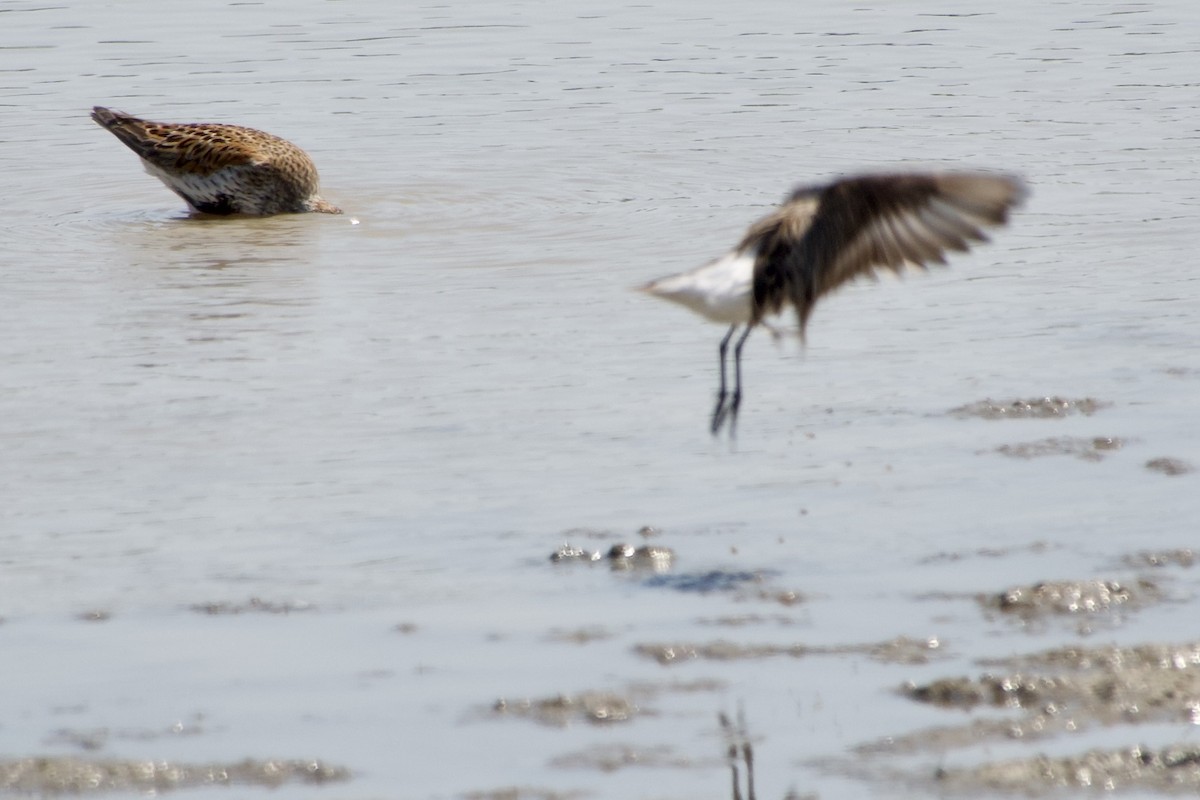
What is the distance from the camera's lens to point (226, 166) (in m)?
12.4

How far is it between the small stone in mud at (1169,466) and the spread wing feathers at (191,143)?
7088 millimetres

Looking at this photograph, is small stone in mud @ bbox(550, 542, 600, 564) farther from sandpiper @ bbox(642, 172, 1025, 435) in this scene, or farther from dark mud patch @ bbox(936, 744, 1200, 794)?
dark mud patch @ bbox(936, 744, 1200, 794)

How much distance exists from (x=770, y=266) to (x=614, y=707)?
2.17 m

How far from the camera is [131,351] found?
342 inches

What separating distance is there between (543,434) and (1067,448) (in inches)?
75.6

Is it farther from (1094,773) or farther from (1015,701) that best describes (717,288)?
(1094,773)

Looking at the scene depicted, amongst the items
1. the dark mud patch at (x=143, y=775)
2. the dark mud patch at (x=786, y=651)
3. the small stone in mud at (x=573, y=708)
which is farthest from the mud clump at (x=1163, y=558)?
the dark mud patch at (x=143, y=775)

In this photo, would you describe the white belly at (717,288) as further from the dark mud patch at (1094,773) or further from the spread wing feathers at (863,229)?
the dark mud patch at (1094,773)

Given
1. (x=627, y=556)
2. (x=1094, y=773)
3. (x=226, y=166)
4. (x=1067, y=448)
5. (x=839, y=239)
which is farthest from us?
(x=226, y=166)

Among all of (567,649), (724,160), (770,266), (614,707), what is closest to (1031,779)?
(614,707)

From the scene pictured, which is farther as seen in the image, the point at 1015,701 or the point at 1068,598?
the point at 1068,598

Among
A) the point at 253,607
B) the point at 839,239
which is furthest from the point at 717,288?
the point at 253,607

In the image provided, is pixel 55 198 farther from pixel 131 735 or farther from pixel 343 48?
pixel 131 735

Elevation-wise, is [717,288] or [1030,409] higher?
[717,288]
